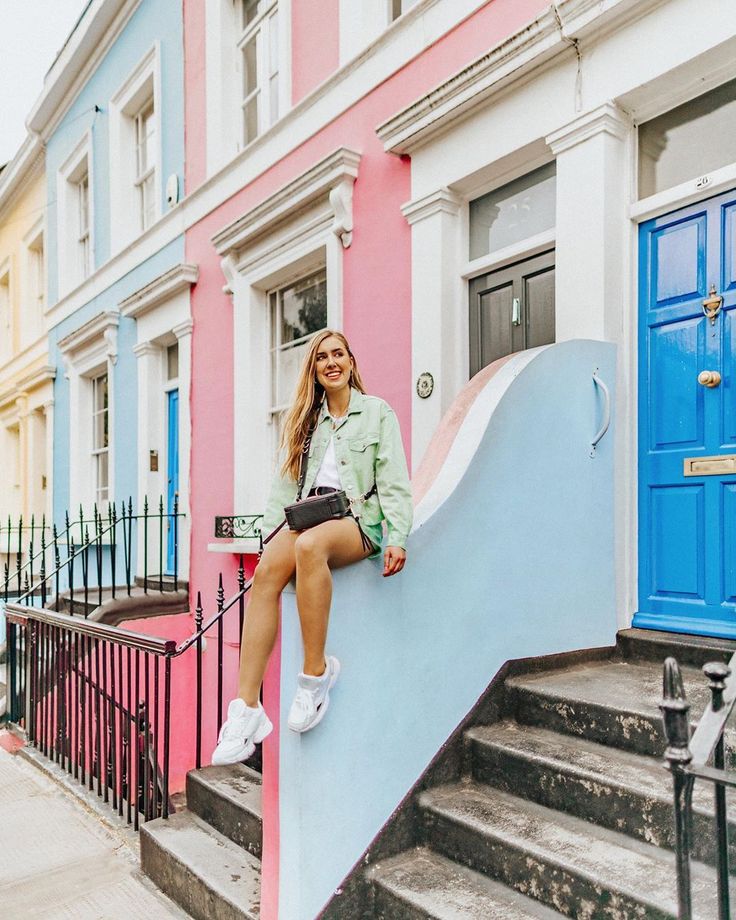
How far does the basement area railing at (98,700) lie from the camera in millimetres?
4332

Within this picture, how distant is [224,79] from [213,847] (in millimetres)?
7173

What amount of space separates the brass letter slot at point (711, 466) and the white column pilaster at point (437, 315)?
1793 millimetres

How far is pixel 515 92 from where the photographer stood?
4.76 m

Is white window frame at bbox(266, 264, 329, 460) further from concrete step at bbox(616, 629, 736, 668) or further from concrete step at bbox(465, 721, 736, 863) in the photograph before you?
concrete step at bbox(465, 721, 736, 863)

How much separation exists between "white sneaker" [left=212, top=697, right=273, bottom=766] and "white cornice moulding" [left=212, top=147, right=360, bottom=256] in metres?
4.19

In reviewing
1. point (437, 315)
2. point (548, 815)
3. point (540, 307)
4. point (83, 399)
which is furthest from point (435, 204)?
point (83, 399)

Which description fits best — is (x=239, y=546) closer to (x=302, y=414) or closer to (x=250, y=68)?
(x=302, y=414)

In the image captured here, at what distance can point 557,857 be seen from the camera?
269 cm

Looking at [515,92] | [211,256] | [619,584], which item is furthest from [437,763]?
[211,256]

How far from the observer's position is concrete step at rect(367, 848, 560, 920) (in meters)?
2.68

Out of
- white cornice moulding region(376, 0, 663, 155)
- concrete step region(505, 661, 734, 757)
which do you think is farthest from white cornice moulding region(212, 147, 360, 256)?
concrete step region(505, 661, 734, 757)

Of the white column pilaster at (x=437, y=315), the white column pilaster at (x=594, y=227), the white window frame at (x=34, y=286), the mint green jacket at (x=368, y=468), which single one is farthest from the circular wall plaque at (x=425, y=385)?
the white window frame at (x=34, y=286)

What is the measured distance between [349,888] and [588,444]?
7.84ft

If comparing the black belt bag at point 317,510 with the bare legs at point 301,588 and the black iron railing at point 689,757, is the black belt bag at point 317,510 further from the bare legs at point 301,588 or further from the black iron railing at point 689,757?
the black iron railing at point 689,757
